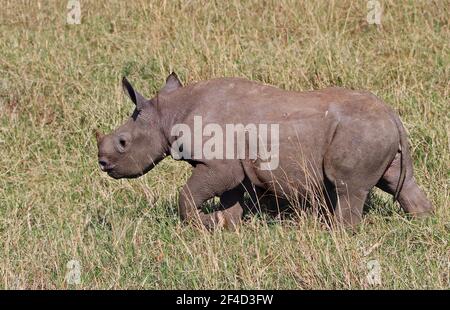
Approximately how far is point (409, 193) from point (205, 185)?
1.60 metres

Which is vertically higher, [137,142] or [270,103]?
[270,103]

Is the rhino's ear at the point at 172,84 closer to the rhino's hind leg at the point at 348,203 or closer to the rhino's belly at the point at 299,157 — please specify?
the rhino's belly at the point at 299,157

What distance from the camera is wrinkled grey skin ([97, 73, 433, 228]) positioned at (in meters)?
7.95

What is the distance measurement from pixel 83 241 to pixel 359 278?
7.17 ft

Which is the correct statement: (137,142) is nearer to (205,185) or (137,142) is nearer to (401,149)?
(205,185)

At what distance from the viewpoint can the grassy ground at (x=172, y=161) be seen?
7285 millimetres

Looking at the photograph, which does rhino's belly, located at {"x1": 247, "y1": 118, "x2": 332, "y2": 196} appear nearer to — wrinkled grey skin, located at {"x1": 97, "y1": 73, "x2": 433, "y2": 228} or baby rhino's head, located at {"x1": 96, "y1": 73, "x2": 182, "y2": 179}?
wrinkled grey skin, located at {"x1": 97, "y1": 73, "x2": 433, "y2": 228}

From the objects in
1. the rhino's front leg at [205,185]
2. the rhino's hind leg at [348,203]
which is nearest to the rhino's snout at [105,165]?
the rhino's front leg at [205,185]

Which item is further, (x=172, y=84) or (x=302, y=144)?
(x=172, y=84)

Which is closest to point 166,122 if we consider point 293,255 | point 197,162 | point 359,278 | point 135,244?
point 197,162

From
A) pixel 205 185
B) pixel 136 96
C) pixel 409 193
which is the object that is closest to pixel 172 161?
pixel 136 96

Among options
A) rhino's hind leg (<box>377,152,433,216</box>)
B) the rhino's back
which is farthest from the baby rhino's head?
rhino's hind leg (<box>377,152,433,216</box>)

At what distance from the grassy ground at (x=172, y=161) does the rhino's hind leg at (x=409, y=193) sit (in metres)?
0.13

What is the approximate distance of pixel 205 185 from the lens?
26.7 feet
